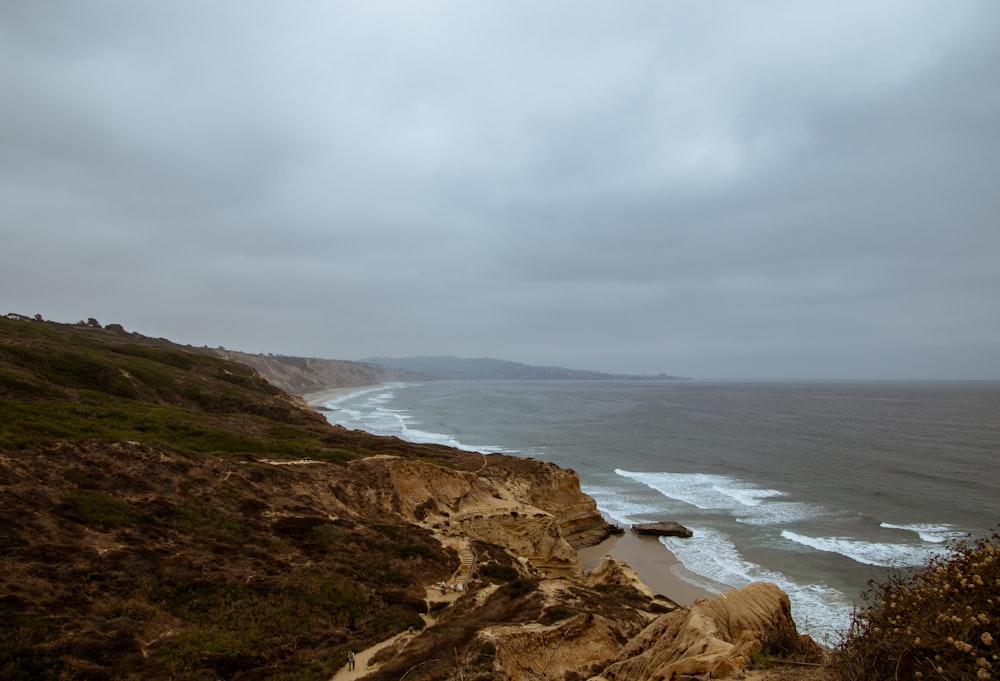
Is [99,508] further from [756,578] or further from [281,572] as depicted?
[756,578]

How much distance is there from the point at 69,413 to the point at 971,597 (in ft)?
105

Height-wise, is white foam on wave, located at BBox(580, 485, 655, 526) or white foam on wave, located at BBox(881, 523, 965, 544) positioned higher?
white foam on wave, located at BBox(881, 523, 965, 544)

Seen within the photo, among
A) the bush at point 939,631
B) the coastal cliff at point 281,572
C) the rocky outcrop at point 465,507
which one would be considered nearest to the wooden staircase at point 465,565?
the coastal cliff at point 281,572

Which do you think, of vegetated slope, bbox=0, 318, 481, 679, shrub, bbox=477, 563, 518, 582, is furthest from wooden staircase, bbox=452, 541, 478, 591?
vegetated slope, bbox=0, 318, 481, 679

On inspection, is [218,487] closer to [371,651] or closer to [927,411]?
[371,651]

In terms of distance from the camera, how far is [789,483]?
155ft

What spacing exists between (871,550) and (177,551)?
114ft

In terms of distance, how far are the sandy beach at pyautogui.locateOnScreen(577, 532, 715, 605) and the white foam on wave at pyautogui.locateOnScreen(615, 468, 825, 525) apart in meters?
9.02

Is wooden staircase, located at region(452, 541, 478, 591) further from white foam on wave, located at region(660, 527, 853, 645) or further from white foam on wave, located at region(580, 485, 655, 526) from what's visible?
white foam on wave, located at region(580, 485, 655, 526)

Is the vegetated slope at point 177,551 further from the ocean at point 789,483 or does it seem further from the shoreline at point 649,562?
the ocean at point 789,483

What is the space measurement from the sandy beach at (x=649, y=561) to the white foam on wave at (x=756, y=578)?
79 cm

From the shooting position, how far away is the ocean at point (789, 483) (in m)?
27.7

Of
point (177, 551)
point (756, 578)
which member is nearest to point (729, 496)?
point (756, 578)

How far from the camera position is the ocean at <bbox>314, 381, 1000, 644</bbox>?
27.7 m
